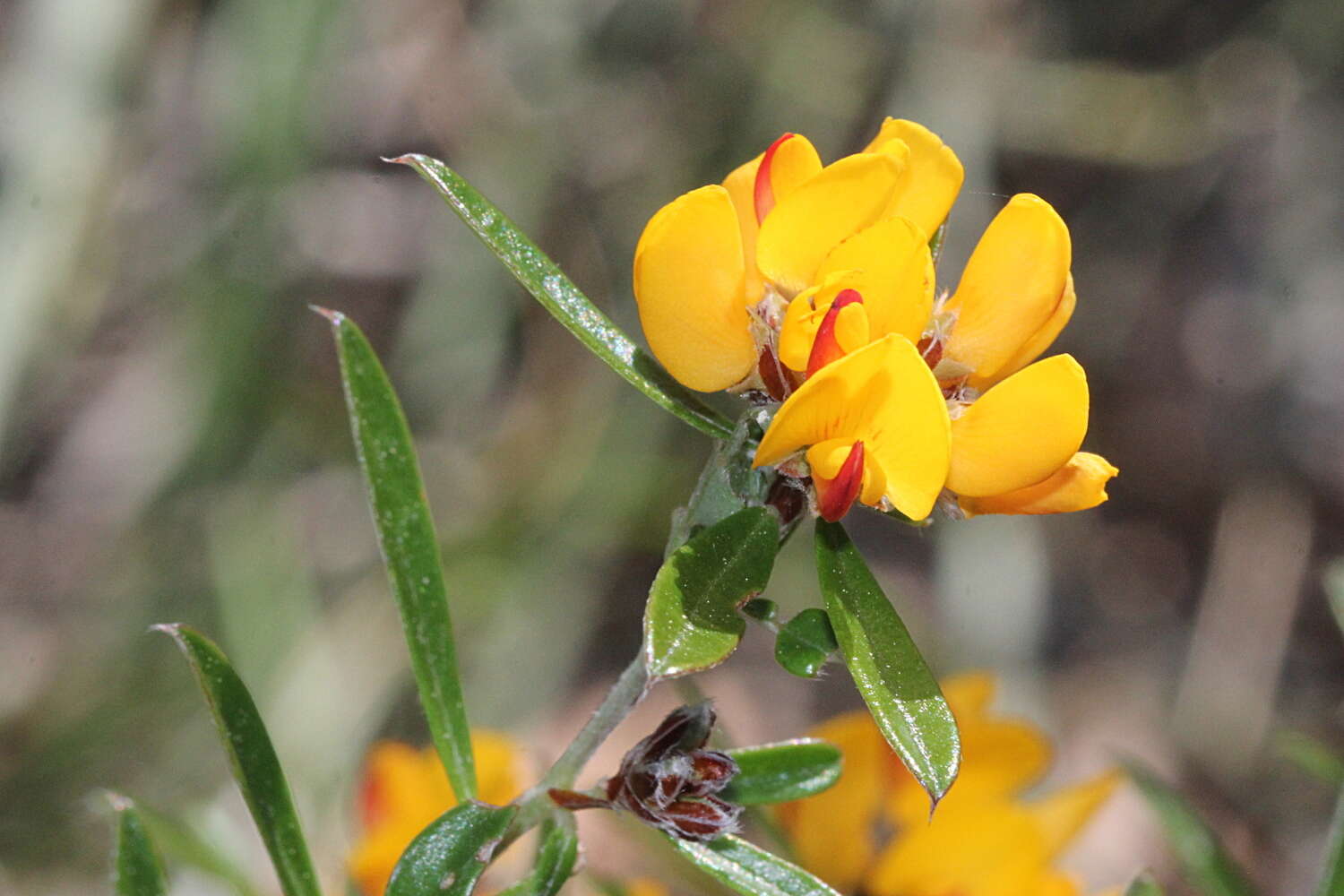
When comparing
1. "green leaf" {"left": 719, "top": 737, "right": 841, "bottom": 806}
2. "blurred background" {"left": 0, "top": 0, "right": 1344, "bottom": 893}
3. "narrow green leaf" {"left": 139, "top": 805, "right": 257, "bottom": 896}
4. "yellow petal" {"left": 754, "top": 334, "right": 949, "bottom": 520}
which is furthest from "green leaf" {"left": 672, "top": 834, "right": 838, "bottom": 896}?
"blurred background" {"left": 0, "top": 0, "right": 1344, "bottom": 893}

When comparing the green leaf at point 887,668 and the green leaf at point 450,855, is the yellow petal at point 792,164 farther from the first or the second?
the green leaf at point 450,855

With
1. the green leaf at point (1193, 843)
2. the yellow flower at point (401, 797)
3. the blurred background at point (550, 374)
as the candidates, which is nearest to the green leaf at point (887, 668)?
the yellow flower at point (401, 797)

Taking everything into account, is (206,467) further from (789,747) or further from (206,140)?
(789,747)

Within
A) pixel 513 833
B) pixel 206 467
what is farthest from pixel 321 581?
pixel 513 833

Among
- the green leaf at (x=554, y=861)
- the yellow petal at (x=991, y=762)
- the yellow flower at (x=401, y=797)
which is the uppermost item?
the green leaf at (x=554, y=861)

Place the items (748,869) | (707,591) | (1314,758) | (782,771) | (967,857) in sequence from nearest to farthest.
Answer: (707,591) < (748,869) < (782,771) < (967,857) < (1314,758)

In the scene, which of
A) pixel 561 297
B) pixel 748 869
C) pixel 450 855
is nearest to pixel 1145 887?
pixel 748 869

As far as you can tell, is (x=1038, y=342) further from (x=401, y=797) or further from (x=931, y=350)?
(x=401, y=797)
